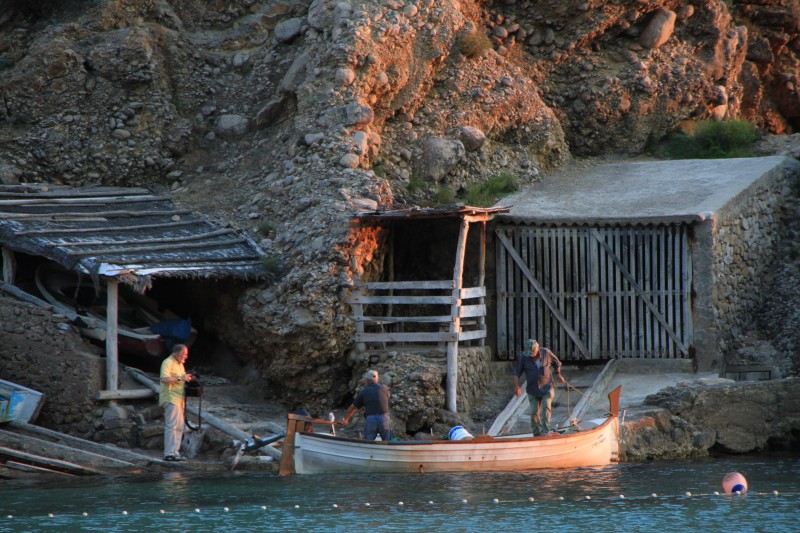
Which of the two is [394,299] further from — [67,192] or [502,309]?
[67,192]

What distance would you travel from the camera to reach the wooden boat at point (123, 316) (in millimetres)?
18812

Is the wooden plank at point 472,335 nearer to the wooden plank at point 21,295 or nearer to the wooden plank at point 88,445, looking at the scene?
the wooden plank at point 88,445

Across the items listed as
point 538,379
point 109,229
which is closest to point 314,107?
point 109,229

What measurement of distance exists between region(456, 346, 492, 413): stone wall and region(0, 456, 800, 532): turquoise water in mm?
3228

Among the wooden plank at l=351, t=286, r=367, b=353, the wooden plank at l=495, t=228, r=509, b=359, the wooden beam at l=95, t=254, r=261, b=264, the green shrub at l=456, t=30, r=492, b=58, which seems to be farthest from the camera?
the green shrub at l=456, t=30, r=492, b=58

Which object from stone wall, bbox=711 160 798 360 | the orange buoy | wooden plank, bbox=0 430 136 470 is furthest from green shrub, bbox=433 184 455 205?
the orange buoy

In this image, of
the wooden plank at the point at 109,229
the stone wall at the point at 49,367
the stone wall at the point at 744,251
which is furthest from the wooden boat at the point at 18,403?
the stone wall at the point at 744,251

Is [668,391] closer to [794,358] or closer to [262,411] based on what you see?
[794,358]

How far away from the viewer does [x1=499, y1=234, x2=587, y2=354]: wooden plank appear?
21.4m

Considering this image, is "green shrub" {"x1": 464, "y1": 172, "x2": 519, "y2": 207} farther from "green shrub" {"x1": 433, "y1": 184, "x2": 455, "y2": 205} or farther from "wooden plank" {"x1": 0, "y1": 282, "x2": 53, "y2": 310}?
"wooden plank" {"x1": 0, "y1": 282, "x2": 53, "y2": 310}

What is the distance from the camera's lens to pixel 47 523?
42.6 feet

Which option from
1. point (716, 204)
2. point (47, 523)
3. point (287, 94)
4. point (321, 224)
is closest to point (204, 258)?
point (321, 224)

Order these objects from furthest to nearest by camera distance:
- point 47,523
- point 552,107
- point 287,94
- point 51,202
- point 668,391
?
point 552,107, point 287,94, point 51,202, point 668,391, point 47,523

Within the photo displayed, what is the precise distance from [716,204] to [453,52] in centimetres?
661
